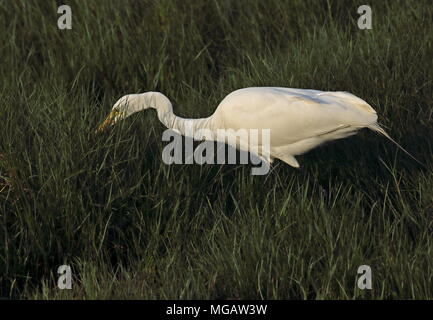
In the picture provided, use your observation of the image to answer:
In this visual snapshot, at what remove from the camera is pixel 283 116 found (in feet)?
15.0

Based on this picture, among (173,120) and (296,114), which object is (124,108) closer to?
(173,120)

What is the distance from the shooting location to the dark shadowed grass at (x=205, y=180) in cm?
357

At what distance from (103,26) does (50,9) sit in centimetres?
56

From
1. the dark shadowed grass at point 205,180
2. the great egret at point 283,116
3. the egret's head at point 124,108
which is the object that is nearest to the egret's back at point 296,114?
the great egret at point 283,116

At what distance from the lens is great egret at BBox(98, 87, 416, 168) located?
4438mm

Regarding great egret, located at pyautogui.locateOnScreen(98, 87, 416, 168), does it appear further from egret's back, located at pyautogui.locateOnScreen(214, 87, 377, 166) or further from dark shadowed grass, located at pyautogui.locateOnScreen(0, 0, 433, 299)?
dark shadowed grass, located at pyautogui.locateOnScreen(0, 0, 433, 299)

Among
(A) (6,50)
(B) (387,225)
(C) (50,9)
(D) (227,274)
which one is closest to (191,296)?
(D) (227,274)

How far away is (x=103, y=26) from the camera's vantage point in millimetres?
5965

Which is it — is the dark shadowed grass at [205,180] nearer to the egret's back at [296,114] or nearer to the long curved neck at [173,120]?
the long curved neck at [173,120]

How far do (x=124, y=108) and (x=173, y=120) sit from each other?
1.00 feet

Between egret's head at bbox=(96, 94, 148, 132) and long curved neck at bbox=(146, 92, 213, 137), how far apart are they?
0.17ft

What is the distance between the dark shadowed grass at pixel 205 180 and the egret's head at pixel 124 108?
6 centimetres

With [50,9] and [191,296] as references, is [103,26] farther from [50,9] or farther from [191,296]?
[191,296]

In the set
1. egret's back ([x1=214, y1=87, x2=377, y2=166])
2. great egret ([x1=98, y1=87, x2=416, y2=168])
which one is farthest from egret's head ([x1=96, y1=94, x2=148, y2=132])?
egret's back ([x1=214, y1=87, x2=377, y2=166])
